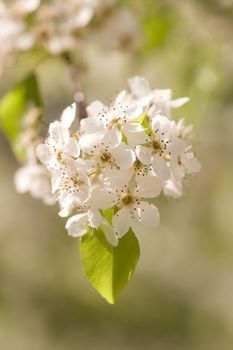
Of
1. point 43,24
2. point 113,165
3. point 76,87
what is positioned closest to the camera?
point 113,165

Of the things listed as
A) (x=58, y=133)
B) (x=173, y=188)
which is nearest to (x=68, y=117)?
(x=58, y=133)

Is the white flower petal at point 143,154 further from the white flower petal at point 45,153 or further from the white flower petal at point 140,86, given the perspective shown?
the white flower petal at point 140,86

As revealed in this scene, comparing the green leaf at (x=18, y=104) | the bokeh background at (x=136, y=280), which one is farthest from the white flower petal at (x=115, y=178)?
the bokeh background at (x=136, y=280)

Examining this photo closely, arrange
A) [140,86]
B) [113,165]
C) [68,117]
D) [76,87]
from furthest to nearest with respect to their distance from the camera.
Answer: [76,87]
[140,86]
[68,117]
[113,165]

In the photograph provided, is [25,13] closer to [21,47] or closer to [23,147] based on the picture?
[21,47]

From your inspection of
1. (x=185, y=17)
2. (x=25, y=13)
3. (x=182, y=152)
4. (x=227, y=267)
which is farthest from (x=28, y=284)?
(x=182, y=152)

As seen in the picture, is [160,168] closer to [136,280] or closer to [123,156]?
[123,156]
